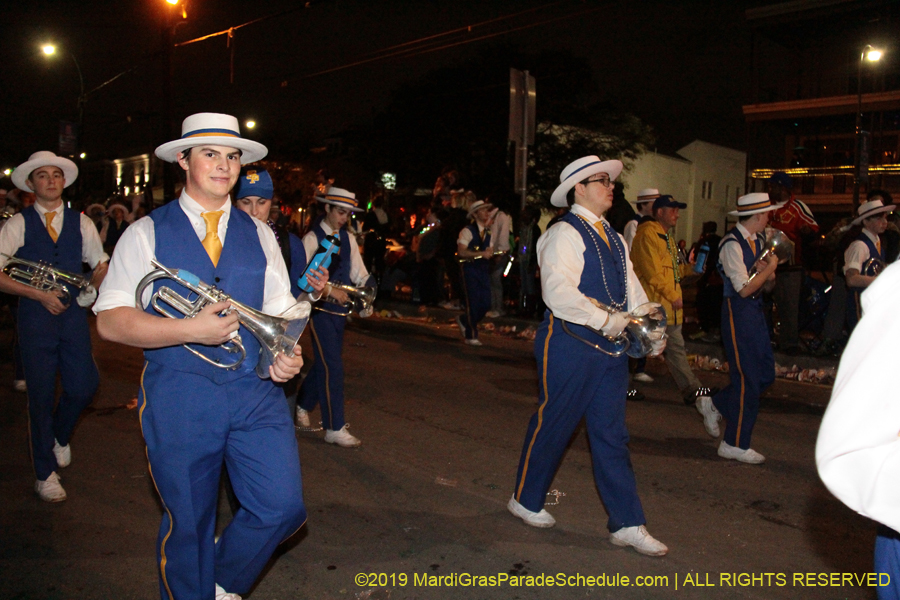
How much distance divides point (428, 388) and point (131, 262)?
5.72 metres

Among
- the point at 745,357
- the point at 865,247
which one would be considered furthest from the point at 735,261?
the point at 865,247

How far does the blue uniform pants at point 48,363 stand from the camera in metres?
5.04

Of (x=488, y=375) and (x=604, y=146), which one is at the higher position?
(x=604, y=146)

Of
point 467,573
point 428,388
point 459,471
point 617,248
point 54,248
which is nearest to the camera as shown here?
point 467,573

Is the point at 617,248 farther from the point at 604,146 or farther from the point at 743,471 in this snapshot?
the point at 604,146

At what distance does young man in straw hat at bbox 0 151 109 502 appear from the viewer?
503 centimetres

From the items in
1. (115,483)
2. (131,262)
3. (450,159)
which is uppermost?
(450,159)

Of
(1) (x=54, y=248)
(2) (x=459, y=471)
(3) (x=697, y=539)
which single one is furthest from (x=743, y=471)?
(1) (x=54, y=248)

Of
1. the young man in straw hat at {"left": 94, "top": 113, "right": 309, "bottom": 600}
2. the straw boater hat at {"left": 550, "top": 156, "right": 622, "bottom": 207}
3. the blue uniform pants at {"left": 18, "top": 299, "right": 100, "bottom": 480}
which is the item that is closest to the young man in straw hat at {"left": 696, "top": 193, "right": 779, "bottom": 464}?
the straw boater hat at {"left": 550, "top": 156, "right": 622, "bottom": 207}

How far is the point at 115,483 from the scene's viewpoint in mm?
5383

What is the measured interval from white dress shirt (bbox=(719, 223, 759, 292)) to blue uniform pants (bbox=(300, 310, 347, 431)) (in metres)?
2.98

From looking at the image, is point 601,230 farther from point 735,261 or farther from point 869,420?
point 869,420

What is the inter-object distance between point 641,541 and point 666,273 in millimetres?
3547

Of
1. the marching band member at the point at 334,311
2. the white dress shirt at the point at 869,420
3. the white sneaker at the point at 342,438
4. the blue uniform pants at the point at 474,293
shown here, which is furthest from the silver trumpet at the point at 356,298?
the blue uniform pants at the point at 474,293
